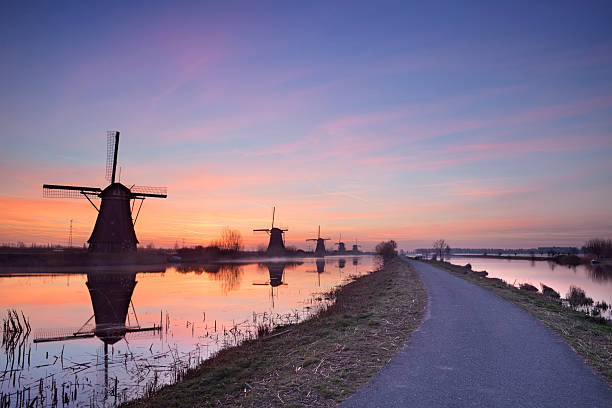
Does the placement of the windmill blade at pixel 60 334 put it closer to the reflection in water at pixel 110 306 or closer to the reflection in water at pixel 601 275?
the reflection in water at pixel 110 306

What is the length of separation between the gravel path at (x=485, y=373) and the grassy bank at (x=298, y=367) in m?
0.62

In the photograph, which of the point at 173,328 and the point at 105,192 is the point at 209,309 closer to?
the point at 173,328

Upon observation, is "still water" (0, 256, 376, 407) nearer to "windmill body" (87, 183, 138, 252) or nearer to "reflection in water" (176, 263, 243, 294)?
"reflection in water" (176, 263, 243, 294)

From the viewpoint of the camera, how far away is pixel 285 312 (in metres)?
20.9

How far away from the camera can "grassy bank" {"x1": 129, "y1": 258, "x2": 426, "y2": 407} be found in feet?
24.7

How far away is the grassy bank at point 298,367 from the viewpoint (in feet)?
24.7

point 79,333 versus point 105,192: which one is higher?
point 105,192

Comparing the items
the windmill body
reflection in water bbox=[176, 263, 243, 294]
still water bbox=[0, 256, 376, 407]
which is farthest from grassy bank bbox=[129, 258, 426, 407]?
the windmill body

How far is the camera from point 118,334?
1603cm

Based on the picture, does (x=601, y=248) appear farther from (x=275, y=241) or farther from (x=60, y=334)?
(x=60, y=334)

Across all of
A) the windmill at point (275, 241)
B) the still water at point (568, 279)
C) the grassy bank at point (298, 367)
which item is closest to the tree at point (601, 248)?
the still water at point (568, 279)

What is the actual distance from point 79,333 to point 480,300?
17363 mm

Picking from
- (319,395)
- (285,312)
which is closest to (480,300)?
(285,312)

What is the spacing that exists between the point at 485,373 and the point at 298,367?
398 centimetres
